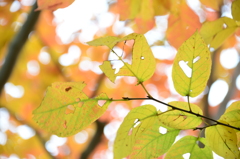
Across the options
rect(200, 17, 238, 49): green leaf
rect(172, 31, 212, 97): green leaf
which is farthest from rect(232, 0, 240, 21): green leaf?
rect(172, 31, 212, 97): green leaf

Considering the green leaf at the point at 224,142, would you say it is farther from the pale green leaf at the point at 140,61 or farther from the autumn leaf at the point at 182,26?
the autumn leaf at the point at 182,26

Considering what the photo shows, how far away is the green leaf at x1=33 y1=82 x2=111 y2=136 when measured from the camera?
1.22ft

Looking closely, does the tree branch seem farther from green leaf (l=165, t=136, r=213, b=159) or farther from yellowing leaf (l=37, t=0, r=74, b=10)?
green leaf (l=165, t=136, r=213, b=159)

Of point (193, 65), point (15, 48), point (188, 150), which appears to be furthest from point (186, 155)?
point (15, 48)

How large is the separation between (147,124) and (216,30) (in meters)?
0.28

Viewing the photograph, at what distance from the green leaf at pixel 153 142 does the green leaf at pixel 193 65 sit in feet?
0.26

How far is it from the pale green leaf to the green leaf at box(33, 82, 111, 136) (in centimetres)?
7

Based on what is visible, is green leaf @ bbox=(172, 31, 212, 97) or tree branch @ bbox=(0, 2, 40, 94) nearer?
green leaf @ bbox=(172, 31, 212, 97)

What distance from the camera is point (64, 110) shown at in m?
0.39

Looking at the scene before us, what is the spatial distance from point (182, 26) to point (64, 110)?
46cm

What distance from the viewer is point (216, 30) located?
52 centimetres

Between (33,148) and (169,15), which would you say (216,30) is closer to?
(169,15)

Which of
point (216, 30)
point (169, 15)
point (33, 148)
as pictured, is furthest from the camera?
point (33, 148)

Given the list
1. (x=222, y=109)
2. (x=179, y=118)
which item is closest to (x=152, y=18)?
(x=179, y=118)
